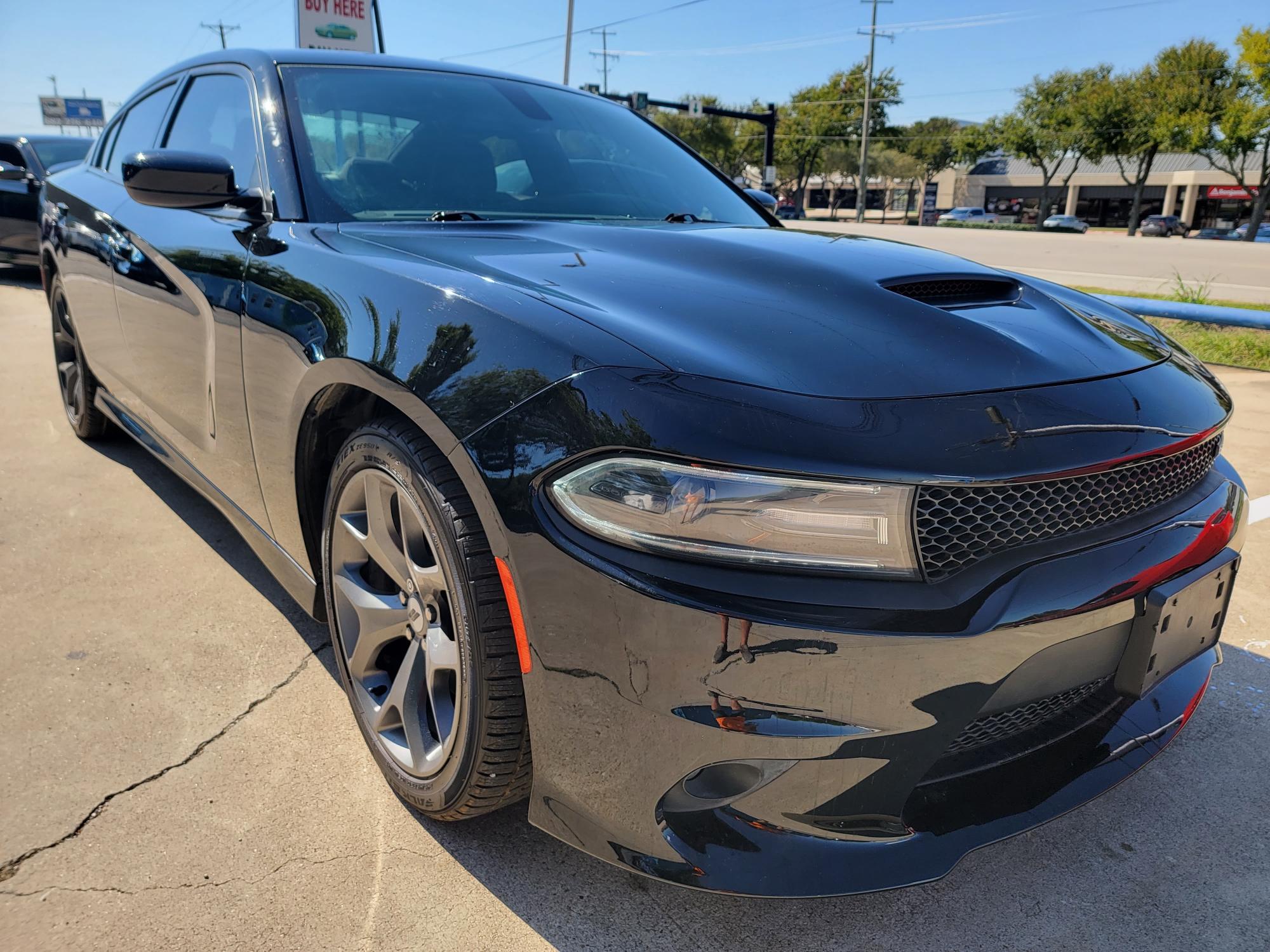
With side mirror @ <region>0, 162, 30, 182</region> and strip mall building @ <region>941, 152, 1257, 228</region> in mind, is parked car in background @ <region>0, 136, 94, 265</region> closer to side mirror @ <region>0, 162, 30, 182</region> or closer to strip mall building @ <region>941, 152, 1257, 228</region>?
side mirror @ <region>0, 162, 30, 182</region>

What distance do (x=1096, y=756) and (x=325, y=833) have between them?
1.43 metres

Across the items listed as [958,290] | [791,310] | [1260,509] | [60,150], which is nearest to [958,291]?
[958,290]

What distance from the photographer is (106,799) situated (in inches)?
74.4

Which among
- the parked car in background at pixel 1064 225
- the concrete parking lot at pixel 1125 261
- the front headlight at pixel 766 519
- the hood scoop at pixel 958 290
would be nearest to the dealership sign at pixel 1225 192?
the parked car in background at pixel 1064 225

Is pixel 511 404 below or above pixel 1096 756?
above

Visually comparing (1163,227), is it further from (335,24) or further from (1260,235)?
(335,24)

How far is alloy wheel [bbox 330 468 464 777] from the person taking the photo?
5.47 ft

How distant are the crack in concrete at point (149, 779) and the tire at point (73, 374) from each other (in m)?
2.15

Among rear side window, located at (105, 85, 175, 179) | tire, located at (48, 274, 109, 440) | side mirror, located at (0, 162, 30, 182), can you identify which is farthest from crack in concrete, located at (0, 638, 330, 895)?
side mirror, located at (0, 162, 30, 182)

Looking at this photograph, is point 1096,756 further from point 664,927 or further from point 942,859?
point 664,927

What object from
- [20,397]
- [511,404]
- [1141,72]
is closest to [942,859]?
[511,404]

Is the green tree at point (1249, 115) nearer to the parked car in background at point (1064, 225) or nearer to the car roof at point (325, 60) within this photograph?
the parked car in background at point (1064, 225)

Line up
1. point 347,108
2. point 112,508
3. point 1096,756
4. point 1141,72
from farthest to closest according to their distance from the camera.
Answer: point 1141,72
point 112,508
point 347,108
point 1096,756

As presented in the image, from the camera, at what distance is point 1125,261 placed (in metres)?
18.6
